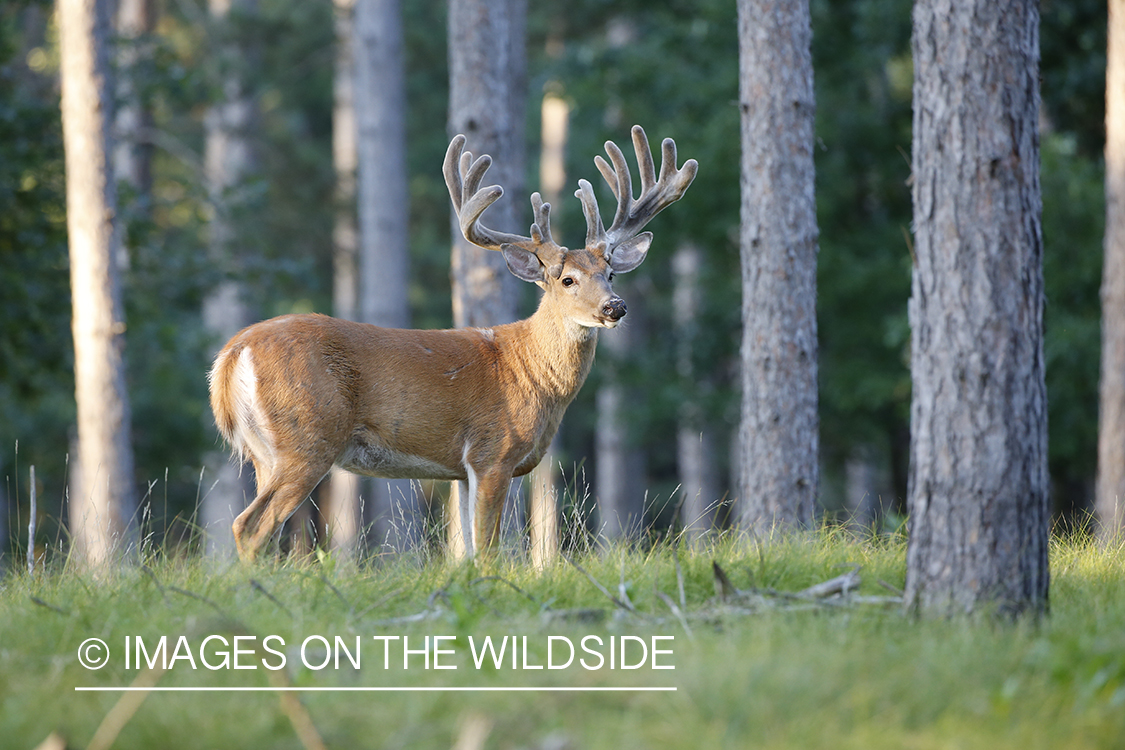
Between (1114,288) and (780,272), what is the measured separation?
379 cm

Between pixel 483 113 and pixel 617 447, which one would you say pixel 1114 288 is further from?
pixel 617 447

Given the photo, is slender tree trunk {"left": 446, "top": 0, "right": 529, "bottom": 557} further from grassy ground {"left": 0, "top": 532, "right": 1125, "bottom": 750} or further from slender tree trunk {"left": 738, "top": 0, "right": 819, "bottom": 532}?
grassy ground {"left": 0, "top": 532, "right": 1125, "bottom": 750}

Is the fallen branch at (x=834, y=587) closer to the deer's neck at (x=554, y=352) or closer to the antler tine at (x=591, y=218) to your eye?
the deer's neck at (x=554, y=352)

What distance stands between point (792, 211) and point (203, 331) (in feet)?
30.2

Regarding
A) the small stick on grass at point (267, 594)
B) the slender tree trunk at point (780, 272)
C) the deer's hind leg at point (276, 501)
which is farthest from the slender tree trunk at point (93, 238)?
the slender tree trunk at point (780, 272)

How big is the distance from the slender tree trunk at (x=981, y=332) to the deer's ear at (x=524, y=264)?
2984mm

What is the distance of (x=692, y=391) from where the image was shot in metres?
14.4

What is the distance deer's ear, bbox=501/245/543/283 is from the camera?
642cm

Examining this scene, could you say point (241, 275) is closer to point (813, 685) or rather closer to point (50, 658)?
point (50, 658)

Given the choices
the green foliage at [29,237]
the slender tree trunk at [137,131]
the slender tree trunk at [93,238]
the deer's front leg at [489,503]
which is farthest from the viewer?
the slender tree trunk at [137,131]

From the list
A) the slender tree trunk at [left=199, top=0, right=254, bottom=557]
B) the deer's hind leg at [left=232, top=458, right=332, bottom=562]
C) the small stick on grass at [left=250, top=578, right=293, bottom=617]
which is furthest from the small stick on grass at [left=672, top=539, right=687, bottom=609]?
the slender tree trunk at [left=199, top=0, right=254, bottom=557]

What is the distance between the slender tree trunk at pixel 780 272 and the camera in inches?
247

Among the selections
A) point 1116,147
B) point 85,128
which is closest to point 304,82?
point 85,128

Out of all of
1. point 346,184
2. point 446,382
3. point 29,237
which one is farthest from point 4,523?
point 446,382
